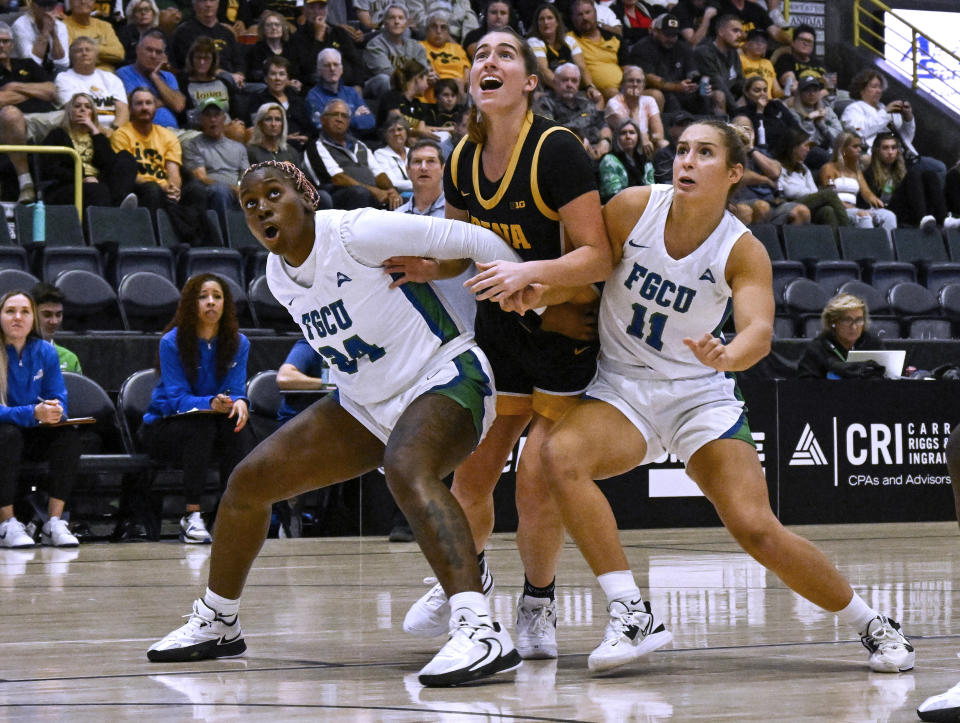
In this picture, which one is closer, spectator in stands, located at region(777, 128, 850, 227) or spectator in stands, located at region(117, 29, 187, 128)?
spectator in stands, located at region(117, 29, 187, 128)

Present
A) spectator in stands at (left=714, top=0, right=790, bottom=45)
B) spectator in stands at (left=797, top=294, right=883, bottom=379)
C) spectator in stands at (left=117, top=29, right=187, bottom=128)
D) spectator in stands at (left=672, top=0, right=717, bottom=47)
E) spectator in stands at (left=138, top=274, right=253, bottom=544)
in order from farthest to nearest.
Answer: spectator in stands at (left=714, top=0, right=790, bottom=45) < spectator in stands at (left=672, top=0, right=717, bottom=47) < spectator in stands at (left=117, top=29, right=187, bottom=128) < spectator in stands at (left=797, top=294, right=883, bottom=379) < spectator in stands at (left=138, top=274, right=253, bottom=544)

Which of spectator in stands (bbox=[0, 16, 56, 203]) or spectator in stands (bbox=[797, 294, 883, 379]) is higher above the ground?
spectator in stands (bbox=[0, 16, 56, 203])

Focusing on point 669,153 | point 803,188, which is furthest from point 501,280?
point 803,188

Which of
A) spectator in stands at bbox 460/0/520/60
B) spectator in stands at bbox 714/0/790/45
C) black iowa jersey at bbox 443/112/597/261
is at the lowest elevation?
black iowa jersey at bbox 443/112/597/261

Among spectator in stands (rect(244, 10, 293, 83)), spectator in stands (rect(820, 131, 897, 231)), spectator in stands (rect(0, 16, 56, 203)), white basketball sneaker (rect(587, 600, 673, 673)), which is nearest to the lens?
white basketball sneaker (rect(587, 600, 673, 673))

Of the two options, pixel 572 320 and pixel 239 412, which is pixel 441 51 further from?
pixel 572 320

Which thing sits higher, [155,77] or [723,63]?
[723,63]

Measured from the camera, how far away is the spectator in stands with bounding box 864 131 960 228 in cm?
1515

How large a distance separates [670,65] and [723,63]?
66 centimetres

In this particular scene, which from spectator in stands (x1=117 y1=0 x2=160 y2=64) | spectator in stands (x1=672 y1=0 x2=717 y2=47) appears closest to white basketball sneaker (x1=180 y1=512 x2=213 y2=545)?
spectator in stands (x1=117 y1=0 x2=160 y2=64)

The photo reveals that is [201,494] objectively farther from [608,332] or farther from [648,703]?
[648,703]

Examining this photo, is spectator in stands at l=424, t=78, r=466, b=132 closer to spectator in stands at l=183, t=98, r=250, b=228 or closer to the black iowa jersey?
spectator in stands at l=183, t=98, r=250, b=228

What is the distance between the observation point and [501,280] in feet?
12.4

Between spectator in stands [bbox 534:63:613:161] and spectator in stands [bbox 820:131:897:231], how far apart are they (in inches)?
104
